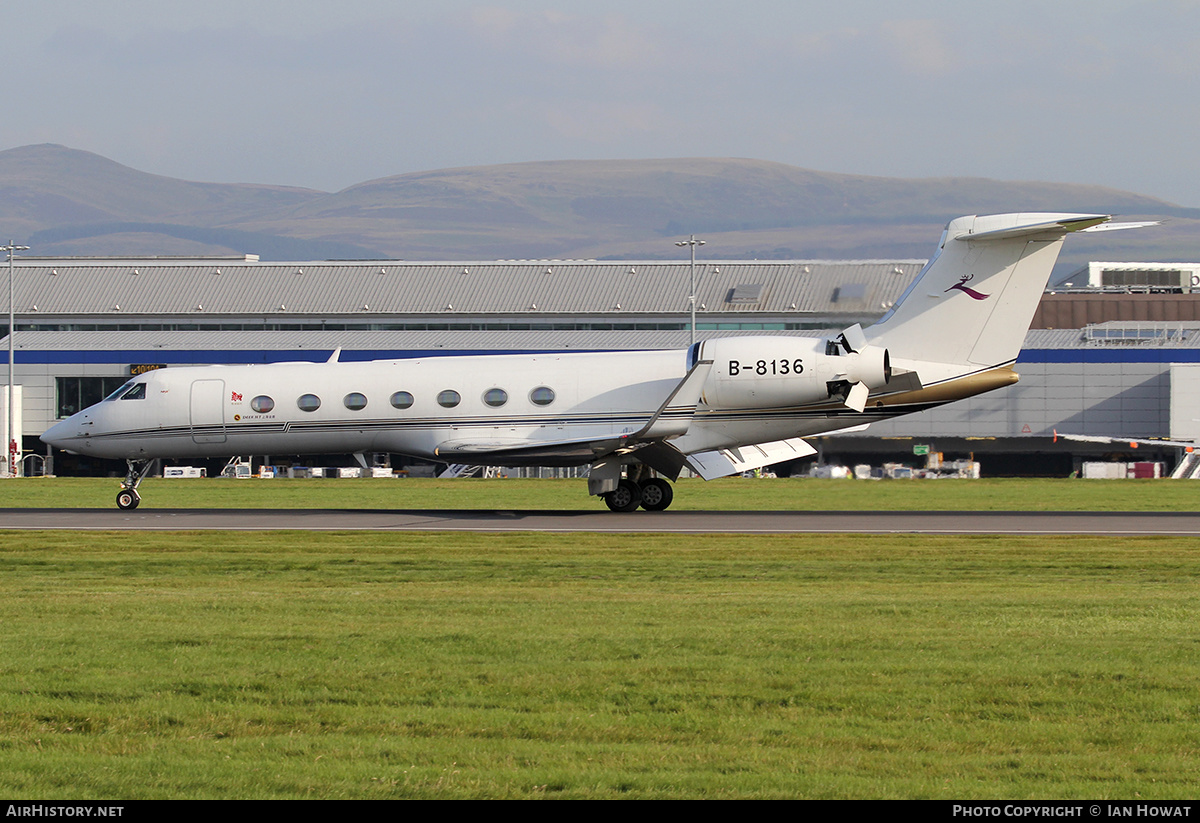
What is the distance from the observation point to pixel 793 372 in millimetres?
26859

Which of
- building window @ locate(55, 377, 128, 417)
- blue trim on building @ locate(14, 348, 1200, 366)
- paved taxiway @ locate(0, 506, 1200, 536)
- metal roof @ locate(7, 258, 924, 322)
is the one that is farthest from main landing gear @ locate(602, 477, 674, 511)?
metal roof @ locate(7, 258, 924, 322)

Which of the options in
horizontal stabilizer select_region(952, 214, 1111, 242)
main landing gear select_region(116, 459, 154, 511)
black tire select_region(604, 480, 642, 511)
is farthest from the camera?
main landing gear select_region(116, 459, 154, 511)

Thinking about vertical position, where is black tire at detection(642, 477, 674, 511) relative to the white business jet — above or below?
below

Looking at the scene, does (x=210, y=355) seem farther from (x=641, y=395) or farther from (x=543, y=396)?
(x=641, y=395)

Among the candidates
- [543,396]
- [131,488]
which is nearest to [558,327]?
[131,488]

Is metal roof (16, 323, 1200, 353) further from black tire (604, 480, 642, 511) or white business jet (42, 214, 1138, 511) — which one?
black tire (604, 480, 642, 511)

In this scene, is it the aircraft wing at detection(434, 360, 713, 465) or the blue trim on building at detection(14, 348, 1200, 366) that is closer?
the aircraft wing at detection(434, 360, 713, 465)

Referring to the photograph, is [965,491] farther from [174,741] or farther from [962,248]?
[174,741]

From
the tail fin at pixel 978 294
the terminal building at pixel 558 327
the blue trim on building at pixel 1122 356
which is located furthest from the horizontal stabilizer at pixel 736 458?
the blue trim on building at pixel 1122 356

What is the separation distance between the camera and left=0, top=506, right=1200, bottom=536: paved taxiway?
24.7m

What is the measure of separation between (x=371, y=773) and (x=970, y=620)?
23.3 ft

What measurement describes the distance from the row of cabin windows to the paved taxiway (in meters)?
2.41
